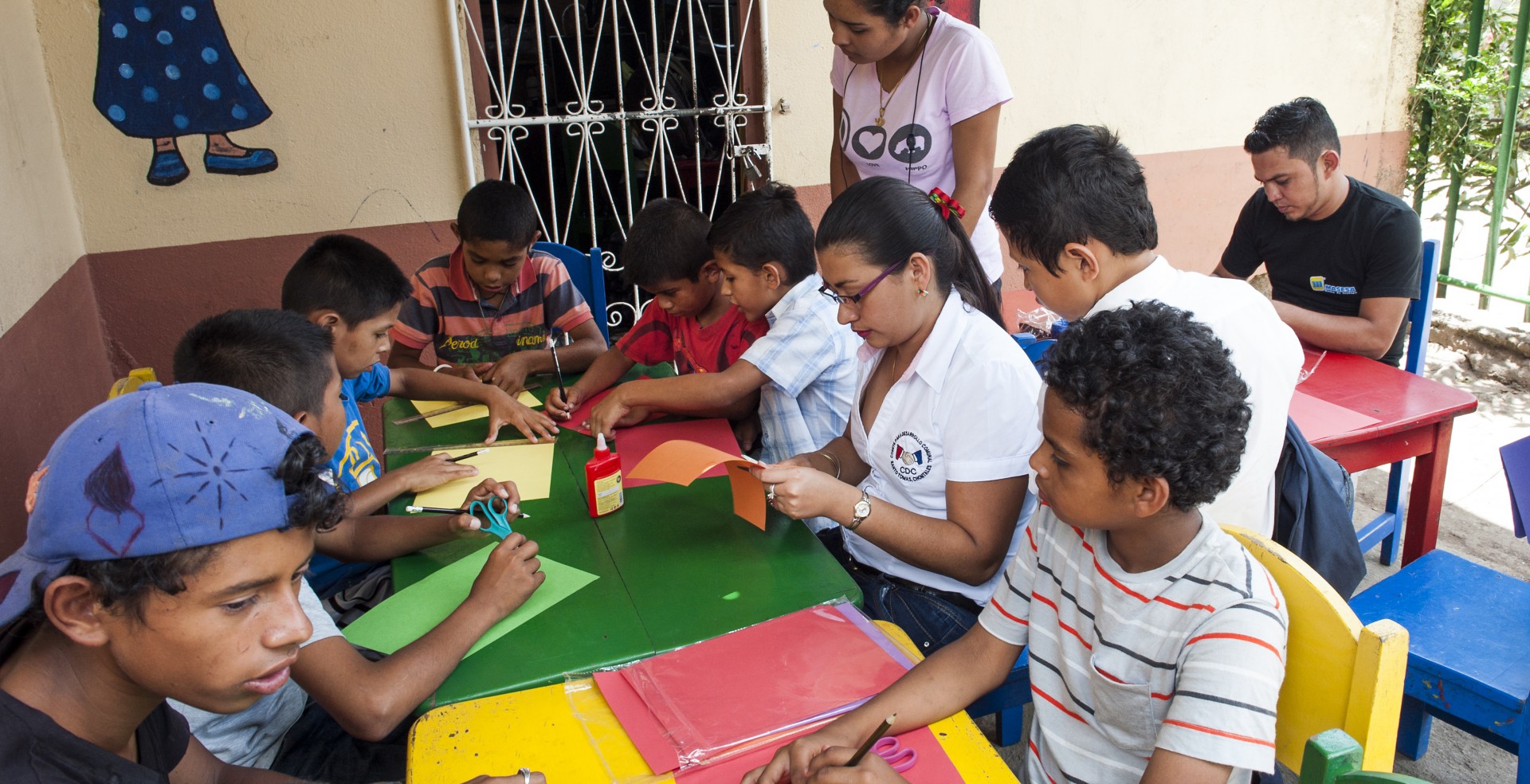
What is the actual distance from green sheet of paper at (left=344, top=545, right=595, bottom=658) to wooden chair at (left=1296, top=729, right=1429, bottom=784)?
1025 millimetres

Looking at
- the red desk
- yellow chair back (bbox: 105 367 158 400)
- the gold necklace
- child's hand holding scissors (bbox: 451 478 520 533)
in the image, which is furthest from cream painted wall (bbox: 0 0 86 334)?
the red desk

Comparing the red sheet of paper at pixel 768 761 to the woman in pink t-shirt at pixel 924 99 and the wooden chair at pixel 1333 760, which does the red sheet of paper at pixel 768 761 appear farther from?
the woman in pink t-shirt at pixel 924 99

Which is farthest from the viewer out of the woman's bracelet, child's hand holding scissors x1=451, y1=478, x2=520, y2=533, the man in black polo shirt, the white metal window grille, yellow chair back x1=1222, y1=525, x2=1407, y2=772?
the white metal window grille

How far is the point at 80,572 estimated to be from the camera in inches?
36.1

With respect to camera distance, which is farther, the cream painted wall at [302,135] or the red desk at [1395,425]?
the cream painted wall at [302,135]

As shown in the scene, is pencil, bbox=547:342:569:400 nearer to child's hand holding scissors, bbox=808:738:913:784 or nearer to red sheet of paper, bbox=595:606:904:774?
red sheet of paper, bbox=595:606:904:774

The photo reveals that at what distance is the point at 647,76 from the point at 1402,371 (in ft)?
9.53

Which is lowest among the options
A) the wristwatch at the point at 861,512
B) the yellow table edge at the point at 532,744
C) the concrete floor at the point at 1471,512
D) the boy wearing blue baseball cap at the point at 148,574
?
the concrete floor at the point at 1471,512

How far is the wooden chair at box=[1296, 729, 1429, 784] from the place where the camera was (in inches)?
33.8

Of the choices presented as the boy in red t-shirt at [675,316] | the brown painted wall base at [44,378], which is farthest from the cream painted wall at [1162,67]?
the brown painted wall base at [44,378]

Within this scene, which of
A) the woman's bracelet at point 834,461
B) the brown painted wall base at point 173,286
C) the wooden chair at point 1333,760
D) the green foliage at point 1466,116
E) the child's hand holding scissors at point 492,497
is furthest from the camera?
the green foliage at point 1466,116

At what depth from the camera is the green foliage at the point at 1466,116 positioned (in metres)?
5.02

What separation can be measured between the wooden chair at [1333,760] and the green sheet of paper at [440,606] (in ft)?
3.36

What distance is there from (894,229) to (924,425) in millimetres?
359
